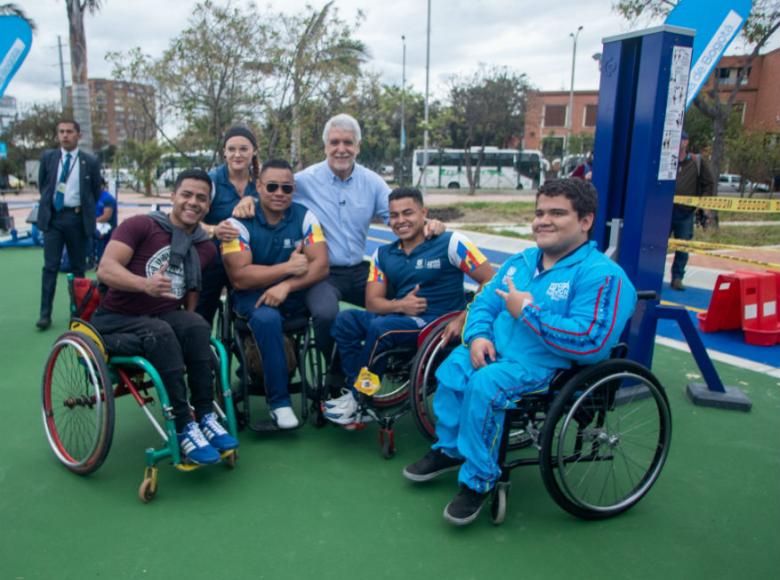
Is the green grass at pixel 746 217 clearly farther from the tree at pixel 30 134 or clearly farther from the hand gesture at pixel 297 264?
the tree at pixel 30 134

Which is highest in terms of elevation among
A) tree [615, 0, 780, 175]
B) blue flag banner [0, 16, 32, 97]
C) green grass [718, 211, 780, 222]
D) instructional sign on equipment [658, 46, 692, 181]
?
tree [615, 0, 780, 175]

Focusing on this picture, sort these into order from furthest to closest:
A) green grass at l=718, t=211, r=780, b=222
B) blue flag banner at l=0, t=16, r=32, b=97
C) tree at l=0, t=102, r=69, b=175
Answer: tree at l=0, t=102, r=69, b=175, green grass at l=718, t=211, r=780, b=222, blue flag banner at l=0, t=16, r=32, b=97

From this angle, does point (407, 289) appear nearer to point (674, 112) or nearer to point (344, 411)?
point (344, 411)

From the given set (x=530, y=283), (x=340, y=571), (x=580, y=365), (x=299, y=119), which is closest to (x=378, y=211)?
(x=530, y=283)

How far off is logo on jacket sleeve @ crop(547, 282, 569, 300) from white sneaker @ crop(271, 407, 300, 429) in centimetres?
143

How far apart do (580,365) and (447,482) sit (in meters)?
0.81

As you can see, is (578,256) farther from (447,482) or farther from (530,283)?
(447,482)

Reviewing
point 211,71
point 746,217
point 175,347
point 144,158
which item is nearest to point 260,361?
point 175,347

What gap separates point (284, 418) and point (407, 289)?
885 mm

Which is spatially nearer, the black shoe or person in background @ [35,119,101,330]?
the black shoe

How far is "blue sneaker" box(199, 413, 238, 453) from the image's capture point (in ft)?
8.90

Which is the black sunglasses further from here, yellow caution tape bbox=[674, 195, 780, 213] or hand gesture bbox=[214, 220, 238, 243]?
yellow caution tape bbox=[674, 195, 780, 213]

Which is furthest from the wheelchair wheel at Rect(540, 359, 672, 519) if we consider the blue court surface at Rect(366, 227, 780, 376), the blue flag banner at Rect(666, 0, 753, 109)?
the blue flag banner at Rect(666, 0, 753, 109)

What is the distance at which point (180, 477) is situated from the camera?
2.78 meters
